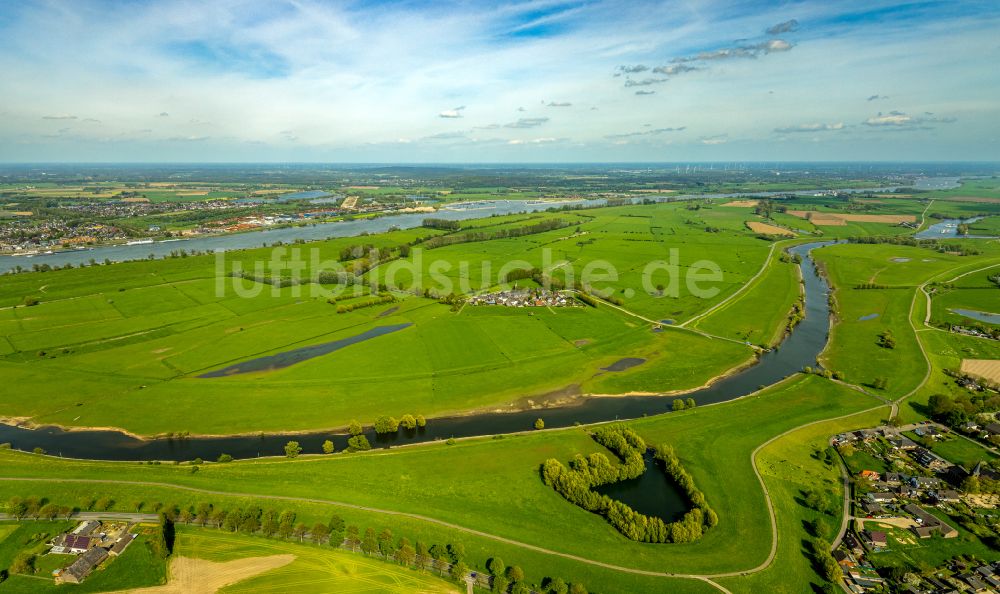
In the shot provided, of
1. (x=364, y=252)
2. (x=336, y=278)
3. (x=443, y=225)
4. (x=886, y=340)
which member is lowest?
(x=886, y=340)

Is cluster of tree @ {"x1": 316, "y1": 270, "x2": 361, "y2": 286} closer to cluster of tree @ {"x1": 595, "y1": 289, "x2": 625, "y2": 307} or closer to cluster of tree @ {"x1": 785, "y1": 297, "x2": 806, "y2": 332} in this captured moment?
cluster of tree @ {"x1": 595, "y1": 289, "x2": 625, "y2": 307}

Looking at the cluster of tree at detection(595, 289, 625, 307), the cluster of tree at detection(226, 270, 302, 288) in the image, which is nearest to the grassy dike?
the cluster of tree at detection(595, 289, 625, 307)

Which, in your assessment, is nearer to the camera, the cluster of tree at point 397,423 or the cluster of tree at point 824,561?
the cluster of tree at point 824,561

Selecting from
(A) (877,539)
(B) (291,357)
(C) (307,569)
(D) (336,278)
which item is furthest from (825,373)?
(D) (336,278)

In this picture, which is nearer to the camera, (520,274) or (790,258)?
(520,274)

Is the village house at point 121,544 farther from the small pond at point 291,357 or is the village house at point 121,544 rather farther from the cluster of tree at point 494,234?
the cluster of tree at point 494,234

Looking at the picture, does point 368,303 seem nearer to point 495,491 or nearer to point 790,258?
point 495,491

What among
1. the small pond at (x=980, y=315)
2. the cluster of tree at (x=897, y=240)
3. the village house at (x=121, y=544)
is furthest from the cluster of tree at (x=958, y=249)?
the village house at (x=121, y=544)
